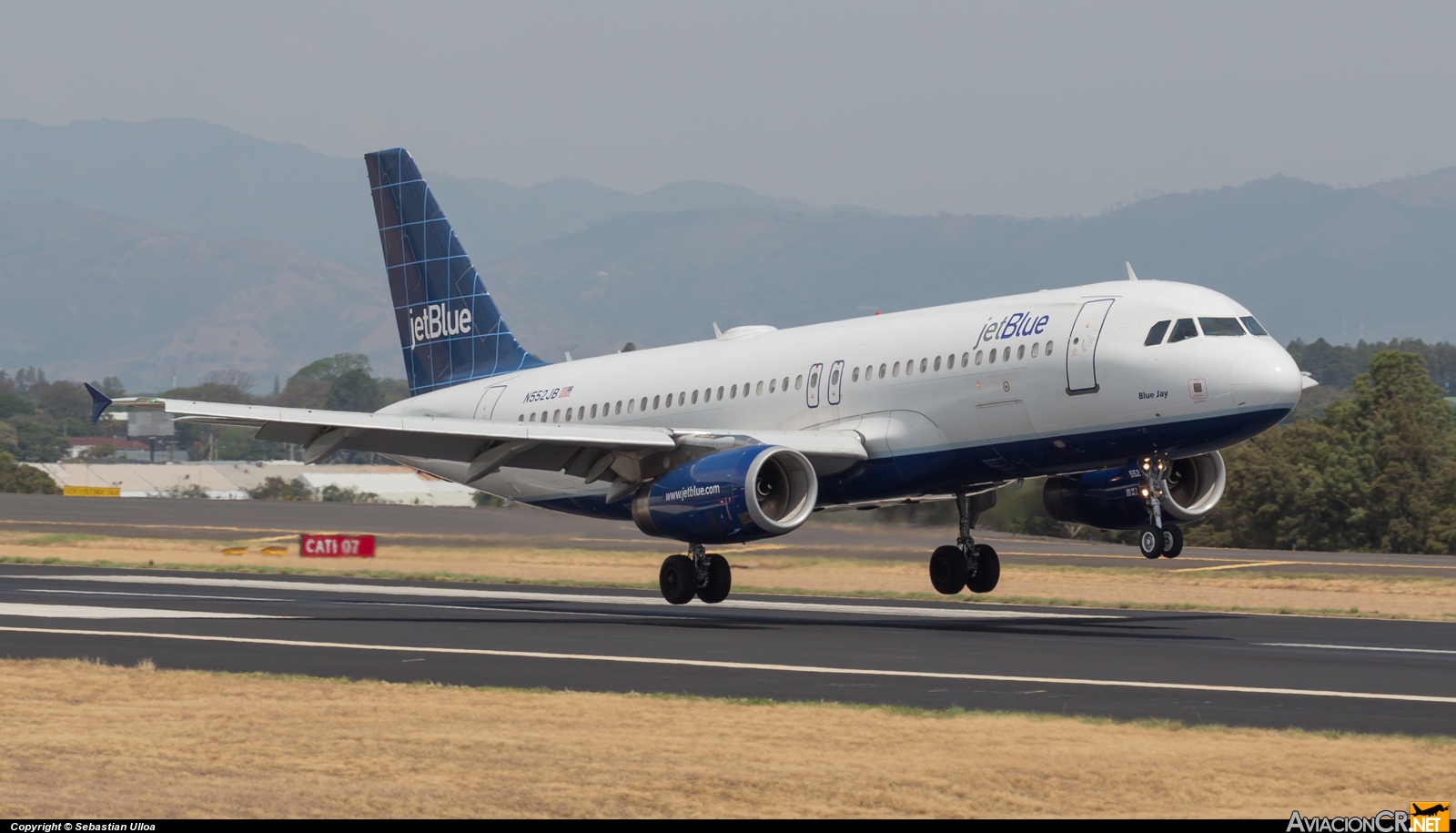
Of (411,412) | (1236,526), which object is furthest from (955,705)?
(1236,526)

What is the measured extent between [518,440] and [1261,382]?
12969 mm

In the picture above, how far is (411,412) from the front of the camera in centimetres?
4272

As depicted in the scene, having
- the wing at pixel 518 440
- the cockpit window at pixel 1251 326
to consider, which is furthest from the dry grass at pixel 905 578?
the wing at pixel 518 440

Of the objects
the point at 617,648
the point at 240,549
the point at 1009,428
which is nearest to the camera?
the point at 617,648

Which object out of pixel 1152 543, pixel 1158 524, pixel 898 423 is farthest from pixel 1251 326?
pixel 898 423

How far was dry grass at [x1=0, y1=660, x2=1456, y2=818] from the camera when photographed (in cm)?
1234

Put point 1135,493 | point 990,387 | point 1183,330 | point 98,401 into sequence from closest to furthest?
point 1183,330, point 98,401, point 990,387, point 1135,493

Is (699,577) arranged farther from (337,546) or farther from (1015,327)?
(337,546)

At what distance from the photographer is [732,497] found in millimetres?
28719

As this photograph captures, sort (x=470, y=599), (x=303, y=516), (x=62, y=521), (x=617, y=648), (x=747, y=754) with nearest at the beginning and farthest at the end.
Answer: (x=747, y=754) < (x=617, y=648) < (x=470, y=599) < (x=62, y=521) < (x=303, y=516)

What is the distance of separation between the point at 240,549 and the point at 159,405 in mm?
27890

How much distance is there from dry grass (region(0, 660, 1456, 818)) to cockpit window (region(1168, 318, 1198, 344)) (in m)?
12.7

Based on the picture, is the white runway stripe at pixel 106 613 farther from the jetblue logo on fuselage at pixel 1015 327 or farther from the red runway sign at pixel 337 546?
the red runway sign at pixel 337 546

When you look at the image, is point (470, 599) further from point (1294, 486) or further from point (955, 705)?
point (1294, 486)
